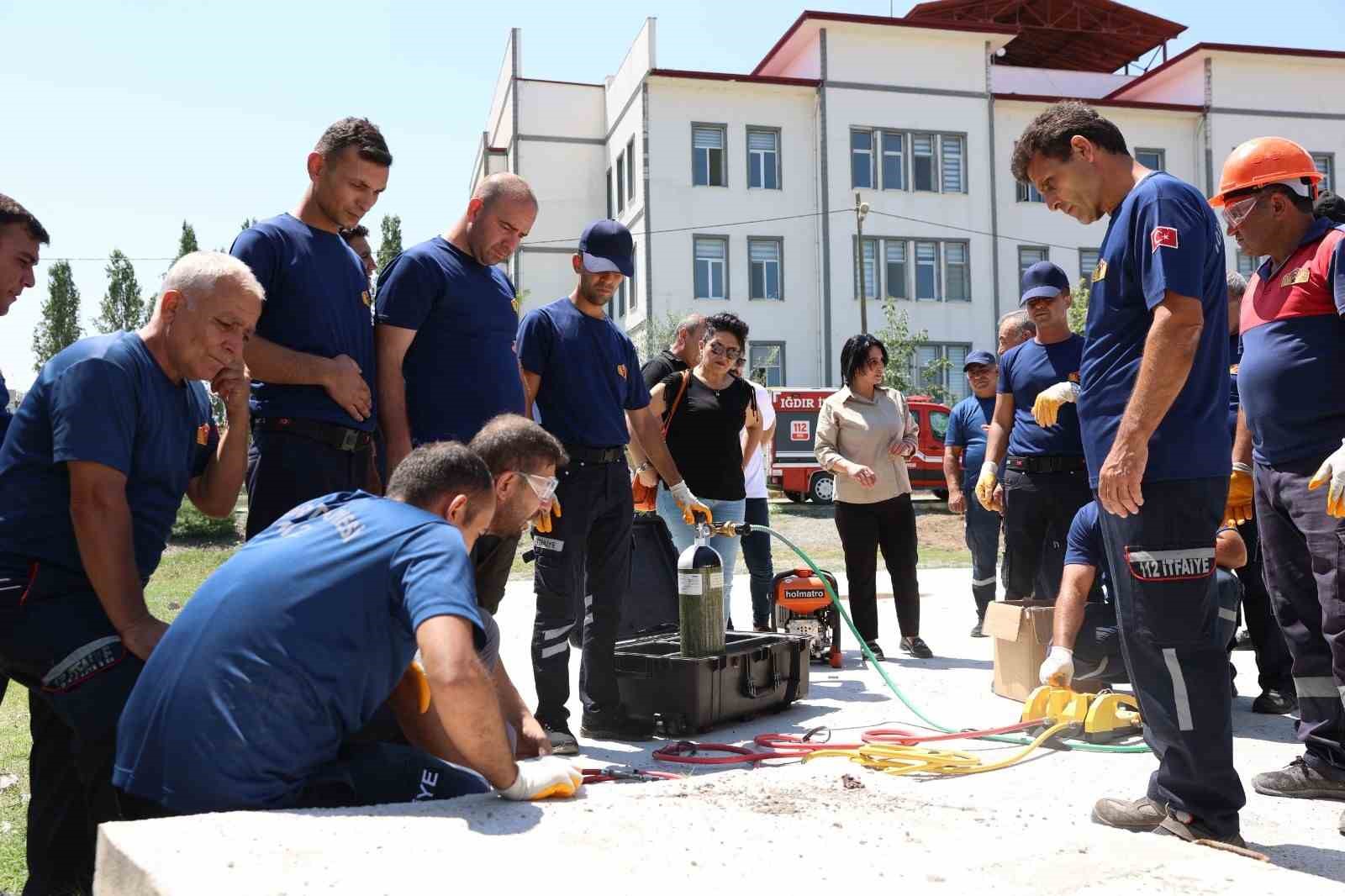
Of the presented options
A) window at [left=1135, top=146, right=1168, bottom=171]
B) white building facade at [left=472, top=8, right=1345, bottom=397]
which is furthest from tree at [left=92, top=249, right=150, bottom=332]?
window at [left=1135, top=146, right=1168, bottom=171]

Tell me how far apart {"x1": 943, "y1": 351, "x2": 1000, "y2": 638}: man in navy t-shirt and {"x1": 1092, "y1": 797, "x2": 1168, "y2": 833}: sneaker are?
183 inches

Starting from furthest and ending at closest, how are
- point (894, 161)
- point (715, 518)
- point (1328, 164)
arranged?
point (1328, 164)
point (894, 161)
point (715, 518)

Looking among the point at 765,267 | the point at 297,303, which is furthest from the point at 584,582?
the point at 765,267

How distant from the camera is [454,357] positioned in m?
4.41

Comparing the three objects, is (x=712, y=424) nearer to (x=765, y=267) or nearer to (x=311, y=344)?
(x=311, y=344)

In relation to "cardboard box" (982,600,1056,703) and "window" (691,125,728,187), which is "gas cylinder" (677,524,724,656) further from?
"window" (691,125,728,187)

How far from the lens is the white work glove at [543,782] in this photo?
2.73 m

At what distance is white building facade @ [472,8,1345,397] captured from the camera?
1227 inches

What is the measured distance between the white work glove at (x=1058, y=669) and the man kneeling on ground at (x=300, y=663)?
9.75 feet

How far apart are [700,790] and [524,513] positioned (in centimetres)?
103

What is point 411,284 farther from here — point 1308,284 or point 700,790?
point 1308,284

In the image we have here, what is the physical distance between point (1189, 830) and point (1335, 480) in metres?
1.08

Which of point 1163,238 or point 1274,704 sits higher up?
point 1163,238

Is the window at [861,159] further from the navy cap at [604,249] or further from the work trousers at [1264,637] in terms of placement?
the navy cap at [604,249]
